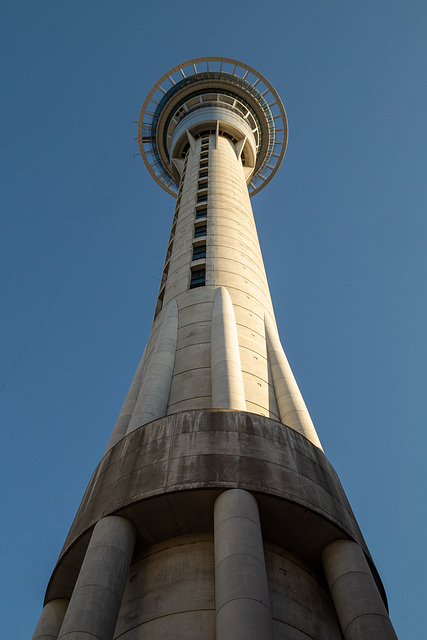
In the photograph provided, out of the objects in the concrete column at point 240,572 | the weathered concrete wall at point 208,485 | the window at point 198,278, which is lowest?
the concrete column at point 240,572

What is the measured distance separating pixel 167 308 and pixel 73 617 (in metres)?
17.3

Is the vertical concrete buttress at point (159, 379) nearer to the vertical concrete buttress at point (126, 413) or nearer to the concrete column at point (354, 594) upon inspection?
the vertical concrete buttress at point (126, 413)

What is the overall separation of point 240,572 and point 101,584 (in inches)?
135

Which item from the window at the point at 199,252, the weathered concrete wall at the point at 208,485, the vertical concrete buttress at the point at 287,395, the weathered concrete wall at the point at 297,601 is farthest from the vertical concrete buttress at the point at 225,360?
the window at the point at 199,252

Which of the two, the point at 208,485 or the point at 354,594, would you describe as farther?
the point at 208,485

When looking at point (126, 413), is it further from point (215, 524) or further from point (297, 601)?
point (297, 601)

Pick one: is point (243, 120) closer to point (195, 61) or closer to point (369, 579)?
point (195, 61)

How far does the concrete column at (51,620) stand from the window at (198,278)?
54.7 feet

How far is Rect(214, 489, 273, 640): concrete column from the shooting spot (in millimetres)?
11273

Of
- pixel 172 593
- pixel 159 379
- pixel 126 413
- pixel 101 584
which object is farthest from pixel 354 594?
pixel 126 413

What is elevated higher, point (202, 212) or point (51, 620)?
point (202, 212)

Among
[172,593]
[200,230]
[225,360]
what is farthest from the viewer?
[200,230]

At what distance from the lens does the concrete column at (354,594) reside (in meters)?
12.9

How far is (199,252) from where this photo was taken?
32.8 meters
